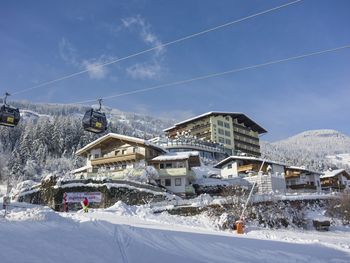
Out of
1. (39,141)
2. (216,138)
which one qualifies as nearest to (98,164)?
(216,138)

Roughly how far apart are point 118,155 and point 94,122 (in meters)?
32.2

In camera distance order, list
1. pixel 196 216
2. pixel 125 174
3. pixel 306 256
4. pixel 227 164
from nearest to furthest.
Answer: pixel 306 256 < pixel 196 216 < pixel 125 174 < pixel 227 164

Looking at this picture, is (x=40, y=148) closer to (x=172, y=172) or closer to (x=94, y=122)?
(x=172, y=172)

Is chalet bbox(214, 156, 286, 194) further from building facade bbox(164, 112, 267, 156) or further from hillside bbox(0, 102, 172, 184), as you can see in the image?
hillside bbox(0, 102, 172, 184)

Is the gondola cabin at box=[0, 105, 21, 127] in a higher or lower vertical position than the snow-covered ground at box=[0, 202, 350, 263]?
higher

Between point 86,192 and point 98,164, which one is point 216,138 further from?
point 86,192

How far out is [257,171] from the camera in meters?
58.1

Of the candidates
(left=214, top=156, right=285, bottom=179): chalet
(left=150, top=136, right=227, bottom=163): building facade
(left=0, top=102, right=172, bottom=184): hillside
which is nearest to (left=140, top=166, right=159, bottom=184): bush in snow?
(left=214, top=156, right=285, bottom=179): chalet

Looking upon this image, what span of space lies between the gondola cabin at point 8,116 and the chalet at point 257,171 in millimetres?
33495

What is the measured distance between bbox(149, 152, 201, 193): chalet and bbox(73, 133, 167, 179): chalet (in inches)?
74.2

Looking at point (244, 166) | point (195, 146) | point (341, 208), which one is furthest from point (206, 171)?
point (341, 208)

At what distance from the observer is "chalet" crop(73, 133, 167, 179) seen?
4872cm

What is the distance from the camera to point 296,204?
136 ft

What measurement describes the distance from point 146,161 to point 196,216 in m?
18.5
